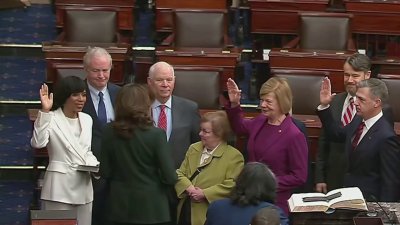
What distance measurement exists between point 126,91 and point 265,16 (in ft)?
8.83

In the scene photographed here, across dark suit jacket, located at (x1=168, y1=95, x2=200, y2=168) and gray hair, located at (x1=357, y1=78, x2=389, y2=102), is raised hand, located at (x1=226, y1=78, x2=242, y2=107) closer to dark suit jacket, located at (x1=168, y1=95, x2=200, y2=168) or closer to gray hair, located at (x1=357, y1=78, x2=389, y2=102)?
dark suit jacket, located at (x1=168, y1=95, x2=200, y2=168)

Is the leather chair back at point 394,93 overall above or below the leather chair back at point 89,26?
below

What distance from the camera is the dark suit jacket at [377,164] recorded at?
3.68 m

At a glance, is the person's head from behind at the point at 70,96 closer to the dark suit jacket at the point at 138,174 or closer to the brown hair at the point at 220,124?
the dark suit jacket at the point at 138,174

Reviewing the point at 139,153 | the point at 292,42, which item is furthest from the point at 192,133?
the point at 292,42

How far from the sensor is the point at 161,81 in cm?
390

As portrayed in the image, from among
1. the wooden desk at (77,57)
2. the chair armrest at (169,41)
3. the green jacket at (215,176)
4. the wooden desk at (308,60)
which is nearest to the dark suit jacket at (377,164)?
the green jacket at (215,176)

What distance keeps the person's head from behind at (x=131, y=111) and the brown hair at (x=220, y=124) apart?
0.30m

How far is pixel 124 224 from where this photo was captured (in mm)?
3564

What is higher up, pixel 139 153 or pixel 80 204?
pixel 139 153

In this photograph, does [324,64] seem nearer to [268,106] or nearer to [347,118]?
[347,118]

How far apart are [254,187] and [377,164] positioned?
2.96ft

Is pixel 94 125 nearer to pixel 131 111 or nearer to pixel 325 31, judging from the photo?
pixel 131 111

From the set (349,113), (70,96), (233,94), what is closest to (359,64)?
(349,113)
